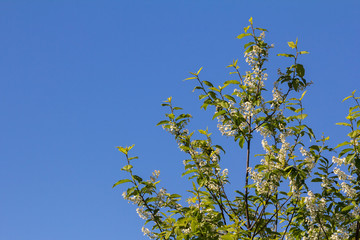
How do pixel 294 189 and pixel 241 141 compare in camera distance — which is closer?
pixel 294 189

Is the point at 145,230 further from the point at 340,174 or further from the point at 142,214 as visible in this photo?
the point at 340,174

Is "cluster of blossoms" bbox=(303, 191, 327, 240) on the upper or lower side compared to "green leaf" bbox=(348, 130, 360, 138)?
lower

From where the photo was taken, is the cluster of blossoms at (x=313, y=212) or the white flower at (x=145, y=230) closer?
the cluster of blossoms at (x=313, y=212)

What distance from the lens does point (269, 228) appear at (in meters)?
7.49

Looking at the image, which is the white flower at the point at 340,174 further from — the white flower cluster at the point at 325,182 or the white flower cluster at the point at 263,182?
the white flower cluster at the point at 263,182

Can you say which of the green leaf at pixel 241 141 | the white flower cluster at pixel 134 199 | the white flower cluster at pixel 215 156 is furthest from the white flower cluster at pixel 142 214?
the green leaf at pixel 241 141

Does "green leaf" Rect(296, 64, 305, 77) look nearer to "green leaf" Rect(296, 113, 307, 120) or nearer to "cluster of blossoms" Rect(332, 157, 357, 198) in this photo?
"green leaf" Rect(296, 113, 307, 120)

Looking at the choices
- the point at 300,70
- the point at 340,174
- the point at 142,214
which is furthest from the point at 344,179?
the point at 142,214

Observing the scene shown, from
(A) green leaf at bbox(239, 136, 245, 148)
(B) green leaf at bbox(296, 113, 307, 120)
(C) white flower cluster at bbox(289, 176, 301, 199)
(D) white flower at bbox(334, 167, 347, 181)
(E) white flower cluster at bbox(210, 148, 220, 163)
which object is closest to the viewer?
(D) white flower at bbox(334, 167, 347, 181)

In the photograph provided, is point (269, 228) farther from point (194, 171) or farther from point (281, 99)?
point (281, 99)

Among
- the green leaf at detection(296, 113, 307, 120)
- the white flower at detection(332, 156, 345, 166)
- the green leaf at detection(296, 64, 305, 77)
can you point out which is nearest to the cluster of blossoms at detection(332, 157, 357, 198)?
the white flower at detection(332, 156, 345, 166)

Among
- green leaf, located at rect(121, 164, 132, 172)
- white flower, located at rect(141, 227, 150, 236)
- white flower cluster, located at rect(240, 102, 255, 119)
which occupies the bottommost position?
white flower, located at rect(141, 227, 150, 236)

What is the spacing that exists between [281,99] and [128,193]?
3.30 m

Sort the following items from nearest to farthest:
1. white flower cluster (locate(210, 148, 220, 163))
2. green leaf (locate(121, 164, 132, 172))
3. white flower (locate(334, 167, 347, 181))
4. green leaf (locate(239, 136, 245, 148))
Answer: white flower (locate(334, 167, 347, 181))
green leaf (locate(121, 164, 132, 172))
white flower cluster (locate(210, 148, 220, 163))
green leaf (locate(239, 136, 245, 148))
